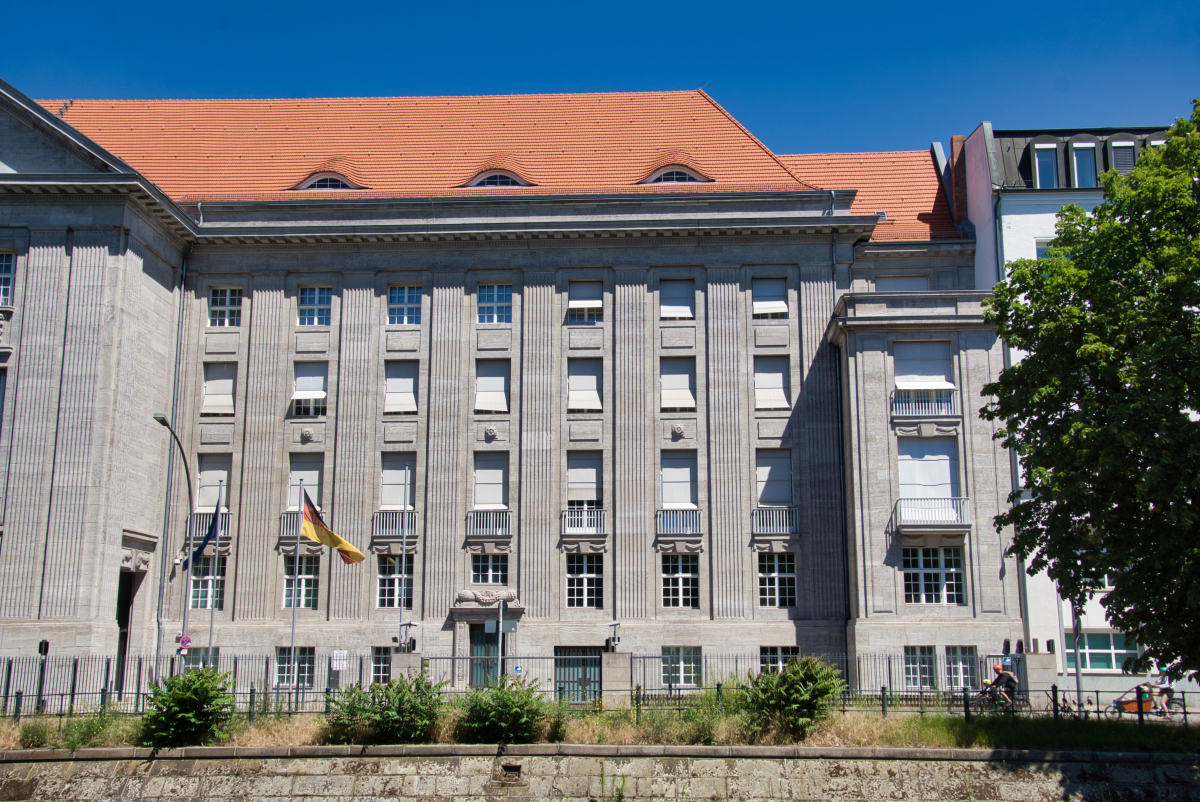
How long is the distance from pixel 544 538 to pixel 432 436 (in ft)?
16.7

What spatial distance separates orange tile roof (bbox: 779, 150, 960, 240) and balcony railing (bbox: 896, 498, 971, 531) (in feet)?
35.4

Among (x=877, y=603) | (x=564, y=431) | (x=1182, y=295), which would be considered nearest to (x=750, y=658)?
(x=877, y=603)

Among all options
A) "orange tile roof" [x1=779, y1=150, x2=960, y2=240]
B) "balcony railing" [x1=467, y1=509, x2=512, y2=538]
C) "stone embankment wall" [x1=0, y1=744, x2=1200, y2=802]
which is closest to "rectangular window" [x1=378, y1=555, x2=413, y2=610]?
"balcony railing" [x1=467, y1=509, x2=512, y2=538]

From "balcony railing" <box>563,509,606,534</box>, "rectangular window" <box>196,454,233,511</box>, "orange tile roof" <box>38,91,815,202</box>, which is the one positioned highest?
"orange tile roof" <box>38,91,815,202</box>

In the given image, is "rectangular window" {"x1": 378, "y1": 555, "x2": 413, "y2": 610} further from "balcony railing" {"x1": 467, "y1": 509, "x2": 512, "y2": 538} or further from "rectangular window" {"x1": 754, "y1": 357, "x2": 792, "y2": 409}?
"rectangular window" {"x1": 754, "y1": 357, "x2": 792, "y2": 409}

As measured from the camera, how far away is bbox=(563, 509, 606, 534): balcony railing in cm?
3525

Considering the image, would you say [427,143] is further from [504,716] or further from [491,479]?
[504,716]

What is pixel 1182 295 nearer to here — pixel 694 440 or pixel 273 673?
pixel 694 440

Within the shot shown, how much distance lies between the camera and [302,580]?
35438 millimetres

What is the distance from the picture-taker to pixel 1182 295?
68.6 feet

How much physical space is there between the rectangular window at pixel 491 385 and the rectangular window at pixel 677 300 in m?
5.76

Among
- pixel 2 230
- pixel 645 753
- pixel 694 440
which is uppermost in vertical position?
pixel 2 230

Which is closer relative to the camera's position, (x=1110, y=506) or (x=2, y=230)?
(x=1110, y=506)

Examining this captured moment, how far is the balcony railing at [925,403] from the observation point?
33.8 meters
